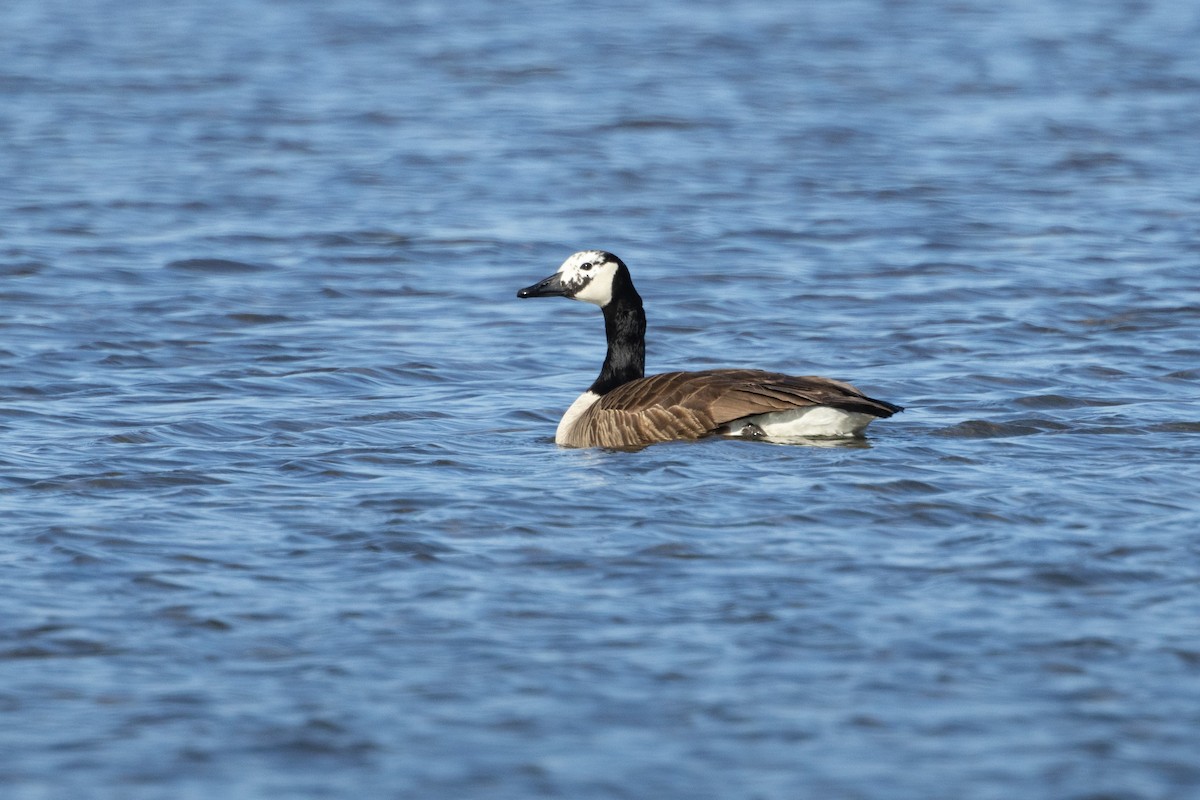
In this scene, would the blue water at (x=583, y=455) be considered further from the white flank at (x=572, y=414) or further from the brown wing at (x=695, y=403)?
the brown wing at (x=695, y=403)

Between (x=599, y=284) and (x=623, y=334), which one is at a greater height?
(x=599, y=284)

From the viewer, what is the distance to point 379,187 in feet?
72.5

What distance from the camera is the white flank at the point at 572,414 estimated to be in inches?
444

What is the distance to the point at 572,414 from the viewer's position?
1142cm

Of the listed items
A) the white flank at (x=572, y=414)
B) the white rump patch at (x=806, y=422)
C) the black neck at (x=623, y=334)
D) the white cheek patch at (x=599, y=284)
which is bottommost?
the white flank at (x=572, y=414)

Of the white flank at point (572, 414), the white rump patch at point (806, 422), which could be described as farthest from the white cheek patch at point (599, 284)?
the white rump patch at point (806, 422)

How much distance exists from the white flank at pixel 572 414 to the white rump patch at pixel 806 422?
3.68ft

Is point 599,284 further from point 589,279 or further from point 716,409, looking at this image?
point 716,409

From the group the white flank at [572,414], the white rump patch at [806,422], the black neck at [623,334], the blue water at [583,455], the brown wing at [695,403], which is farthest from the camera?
the black neck at [623,334]

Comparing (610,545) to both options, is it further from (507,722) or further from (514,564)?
(507,722)

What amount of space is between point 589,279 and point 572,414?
3.58 ft

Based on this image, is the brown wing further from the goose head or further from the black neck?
the goose head

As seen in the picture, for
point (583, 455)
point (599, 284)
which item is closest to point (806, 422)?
point (583, 455)

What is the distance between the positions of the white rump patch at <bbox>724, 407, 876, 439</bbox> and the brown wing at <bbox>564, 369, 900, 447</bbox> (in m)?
0.11
